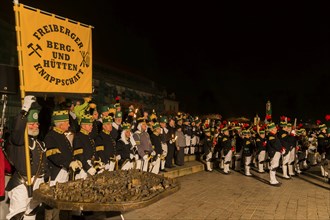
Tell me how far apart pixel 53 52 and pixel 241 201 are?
6.67 metres

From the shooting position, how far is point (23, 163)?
5.61 metres

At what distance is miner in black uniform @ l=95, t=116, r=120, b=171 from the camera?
345 inches

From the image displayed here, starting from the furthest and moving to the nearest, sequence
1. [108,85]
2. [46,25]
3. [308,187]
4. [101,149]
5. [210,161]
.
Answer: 1. [108,85]
2. [210,161]
3. [308,187]
4. [101,149]
5. [46,25]

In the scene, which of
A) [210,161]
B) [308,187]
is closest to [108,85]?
[210,161]

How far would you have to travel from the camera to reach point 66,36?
6.43 metres

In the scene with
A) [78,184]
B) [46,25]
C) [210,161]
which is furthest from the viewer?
[210,161]

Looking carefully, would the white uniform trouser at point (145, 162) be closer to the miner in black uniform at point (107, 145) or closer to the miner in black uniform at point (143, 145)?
the miner in black uniform at point (143, 145)

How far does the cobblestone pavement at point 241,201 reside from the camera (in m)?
7.98

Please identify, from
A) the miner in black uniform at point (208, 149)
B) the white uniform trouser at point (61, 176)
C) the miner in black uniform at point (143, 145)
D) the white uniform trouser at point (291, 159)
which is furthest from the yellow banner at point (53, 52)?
the white uniform trouser at point (291, 159)

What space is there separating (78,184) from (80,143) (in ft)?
7.96

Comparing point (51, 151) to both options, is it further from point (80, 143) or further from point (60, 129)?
point (80, 143)

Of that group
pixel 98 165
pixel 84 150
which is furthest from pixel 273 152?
pixel 84 150

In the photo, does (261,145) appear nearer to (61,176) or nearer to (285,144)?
(285,144)

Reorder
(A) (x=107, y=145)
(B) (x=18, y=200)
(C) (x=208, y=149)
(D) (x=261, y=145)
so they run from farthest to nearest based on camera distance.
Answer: (C) (x=208, y=149) < (D) (x=261, y=145) < (A) (x=107, y=145) < (B) (x=18, y=200)
